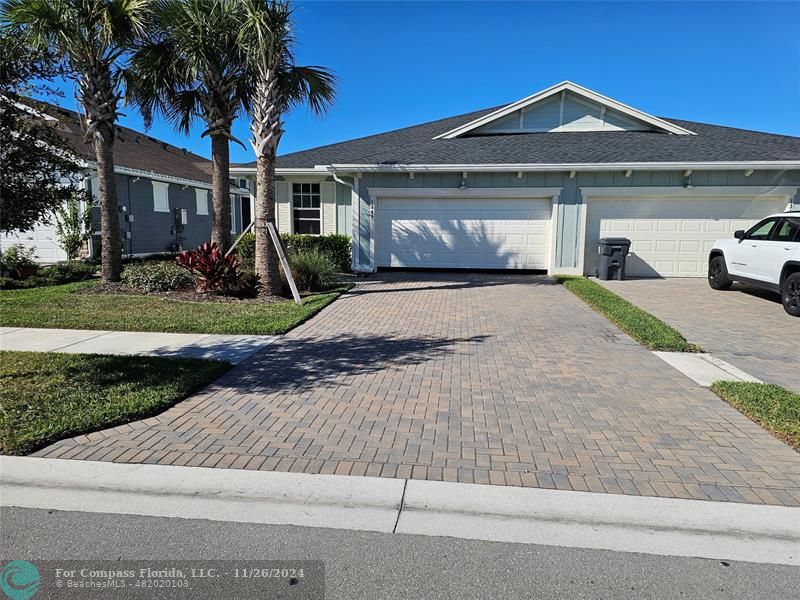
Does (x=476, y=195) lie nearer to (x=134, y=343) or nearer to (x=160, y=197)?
(x=134, y=343)

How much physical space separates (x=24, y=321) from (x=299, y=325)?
14.5ft

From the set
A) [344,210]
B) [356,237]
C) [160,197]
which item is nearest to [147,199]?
[160,197]

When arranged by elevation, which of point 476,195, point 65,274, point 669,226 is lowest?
point 65,274

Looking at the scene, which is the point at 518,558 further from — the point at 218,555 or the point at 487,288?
the point at 487,288

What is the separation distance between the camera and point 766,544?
2969 mm

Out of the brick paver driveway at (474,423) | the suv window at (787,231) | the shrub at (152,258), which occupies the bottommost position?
the brick paver driveway at (474,423)

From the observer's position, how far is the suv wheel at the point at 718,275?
12.2m

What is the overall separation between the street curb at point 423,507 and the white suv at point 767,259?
26.5ft

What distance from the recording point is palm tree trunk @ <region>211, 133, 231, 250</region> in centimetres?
1316

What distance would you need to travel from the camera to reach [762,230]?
11.3 meters

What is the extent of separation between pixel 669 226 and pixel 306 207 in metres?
11.1

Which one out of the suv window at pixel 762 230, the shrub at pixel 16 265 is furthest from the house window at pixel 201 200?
the suv window at pixel 762 230

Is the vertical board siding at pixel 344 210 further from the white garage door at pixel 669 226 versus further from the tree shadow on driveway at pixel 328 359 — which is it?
the tree shadow on driveway at pixel 328 359

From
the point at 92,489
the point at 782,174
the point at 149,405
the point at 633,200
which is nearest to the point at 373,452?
the point at 92,489
